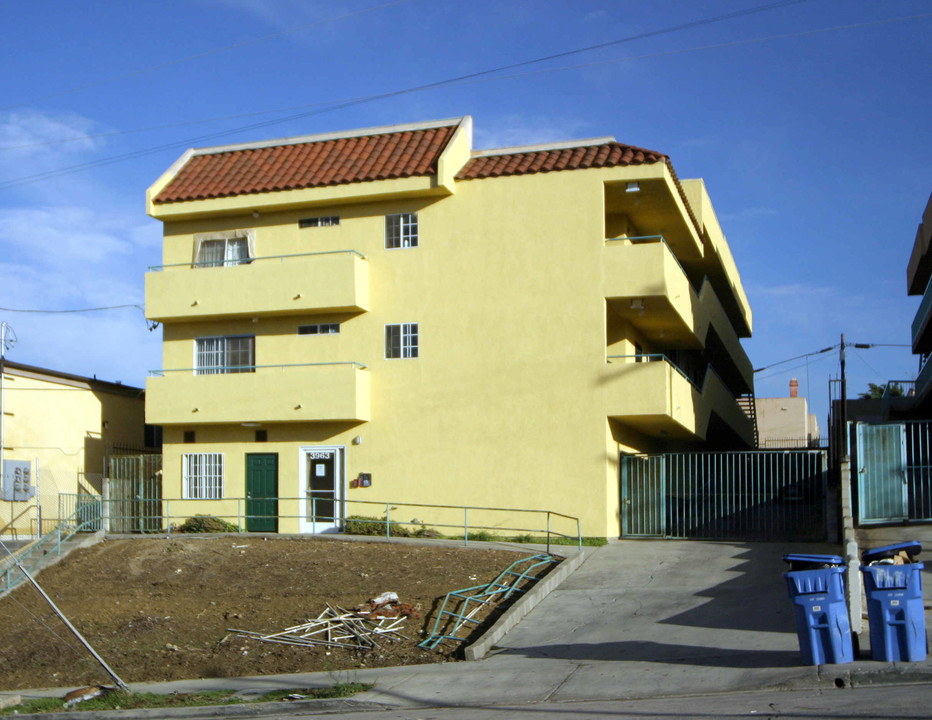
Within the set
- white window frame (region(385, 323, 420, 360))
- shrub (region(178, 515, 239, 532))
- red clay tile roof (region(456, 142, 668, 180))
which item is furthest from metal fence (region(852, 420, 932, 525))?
shrub (region(178, 515, 239, 532))

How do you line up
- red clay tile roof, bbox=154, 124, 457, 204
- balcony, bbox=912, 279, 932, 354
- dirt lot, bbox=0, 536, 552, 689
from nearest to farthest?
dirt lot, bbox=0, 536, 552, 689 < red clay tile roof, bbox=154, 124, 457, 204 < balcony, bbox=912, 279, 932, 354

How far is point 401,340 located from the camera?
27.8 meters

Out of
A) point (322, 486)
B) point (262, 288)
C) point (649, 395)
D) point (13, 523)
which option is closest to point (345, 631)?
point (649, 395)

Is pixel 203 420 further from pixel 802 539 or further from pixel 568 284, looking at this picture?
pixel 802 539

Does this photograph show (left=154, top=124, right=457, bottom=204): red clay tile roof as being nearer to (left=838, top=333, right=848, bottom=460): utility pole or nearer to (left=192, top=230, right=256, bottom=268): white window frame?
(left=192, top=230, right=256, bottom=268): white window frame

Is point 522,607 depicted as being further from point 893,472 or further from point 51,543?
point 51,543

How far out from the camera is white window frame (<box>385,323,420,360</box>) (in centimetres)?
2770

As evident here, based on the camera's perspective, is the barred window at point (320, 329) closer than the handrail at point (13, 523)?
Yes

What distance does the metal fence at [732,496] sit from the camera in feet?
81.8

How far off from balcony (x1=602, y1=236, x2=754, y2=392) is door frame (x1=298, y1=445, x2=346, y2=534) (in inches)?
316

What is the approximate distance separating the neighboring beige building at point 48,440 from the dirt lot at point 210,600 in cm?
524

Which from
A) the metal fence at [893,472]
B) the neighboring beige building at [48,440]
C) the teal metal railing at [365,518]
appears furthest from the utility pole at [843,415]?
the neighboring beige building at [48,440]

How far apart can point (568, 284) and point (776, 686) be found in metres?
14.9

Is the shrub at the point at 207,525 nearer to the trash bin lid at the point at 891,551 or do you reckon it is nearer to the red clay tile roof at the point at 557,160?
the red clay tile roof at the point at 557,160
